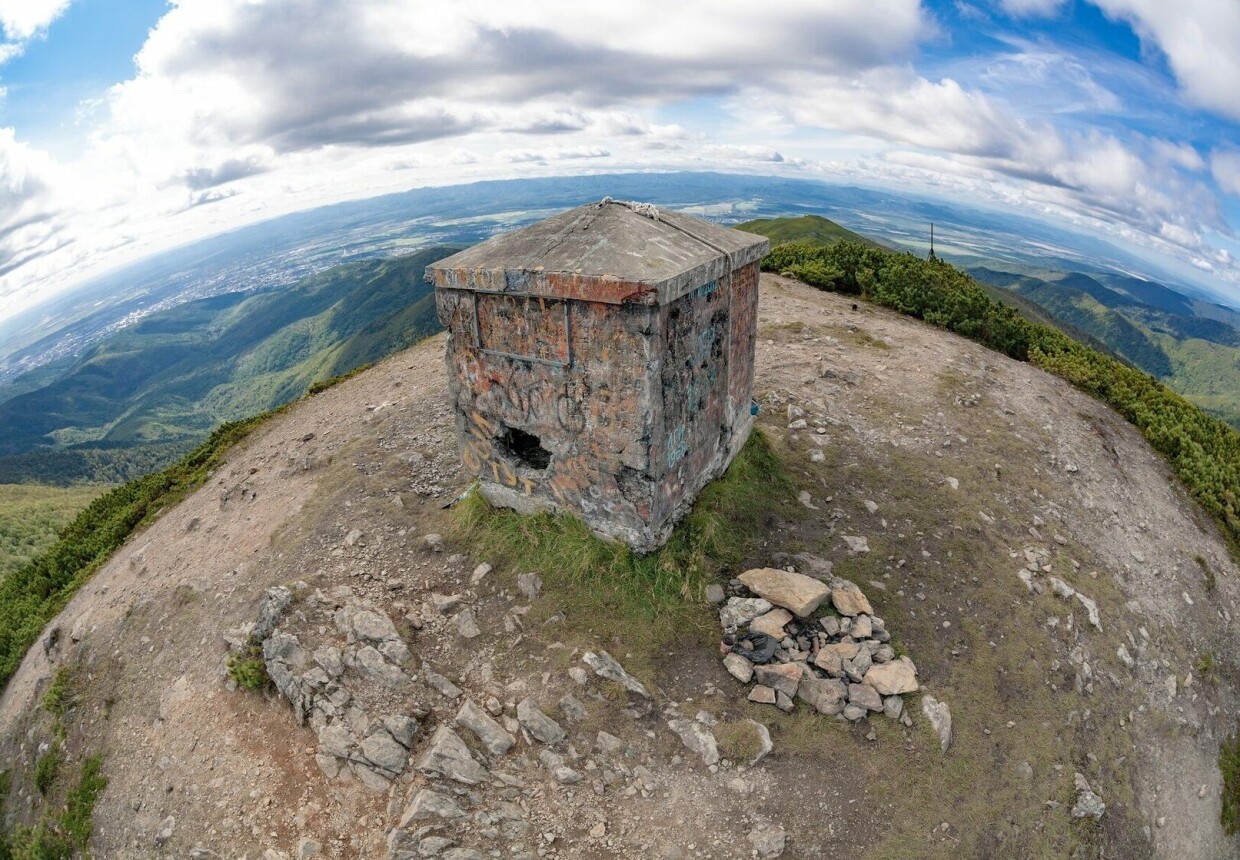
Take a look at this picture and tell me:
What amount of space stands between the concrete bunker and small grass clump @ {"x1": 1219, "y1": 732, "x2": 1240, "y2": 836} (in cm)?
704

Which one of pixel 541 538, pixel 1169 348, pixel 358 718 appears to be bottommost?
pixel 1169 348

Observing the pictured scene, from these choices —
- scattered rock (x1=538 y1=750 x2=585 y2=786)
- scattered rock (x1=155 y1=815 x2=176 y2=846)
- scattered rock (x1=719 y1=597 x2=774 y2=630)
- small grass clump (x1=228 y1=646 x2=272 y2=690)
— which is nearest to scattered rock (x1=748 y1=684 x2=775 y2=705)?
scattered rock (x1=719 y1=597 x2=774 y2=630)

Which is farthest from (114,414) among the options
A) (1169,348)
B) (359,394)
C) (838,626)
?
(1169,348)

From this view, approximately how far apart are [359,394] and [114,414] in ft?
738

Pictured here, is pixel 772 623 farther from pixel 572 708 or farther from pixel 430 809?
pixel 430 809

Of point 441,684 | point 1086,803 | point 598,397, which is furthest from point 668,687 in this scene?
point 1086,803

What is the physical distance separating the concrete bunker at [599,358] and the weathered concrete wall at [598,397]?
0.6 inches

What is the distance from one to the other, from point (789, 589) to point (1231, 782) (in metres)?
6.06

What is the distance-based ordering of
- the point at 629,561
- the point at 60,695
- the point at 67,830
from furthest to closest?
the point at 60,695 < the point at 629,561 < the point at 67,830

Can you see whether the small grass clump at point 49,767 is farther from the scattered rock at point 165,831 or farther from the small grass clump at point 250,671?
the small grass clump at point 250,671

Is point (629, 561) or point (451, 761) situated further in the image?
point (629, 561)

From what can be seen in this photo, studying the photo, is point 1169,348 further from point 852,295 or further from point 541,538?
point 541,538

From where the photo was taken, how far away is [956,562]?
25.5 feet

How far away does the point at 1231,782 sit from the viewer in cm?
724
